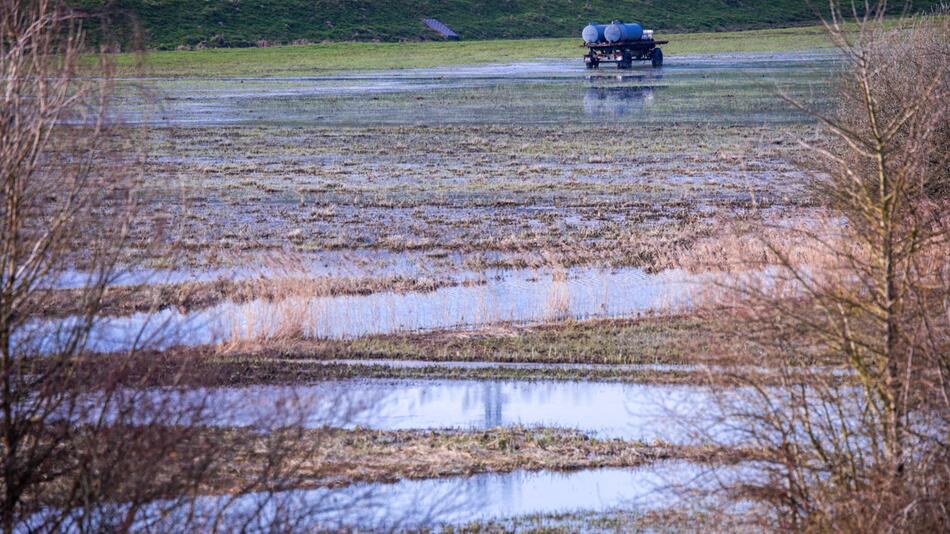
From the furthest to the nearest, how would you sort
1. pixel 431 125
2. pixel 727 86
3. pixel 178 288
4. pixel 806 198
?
pixel 727 86
pixel 431 125
pixel 806 198
pixel 178 288

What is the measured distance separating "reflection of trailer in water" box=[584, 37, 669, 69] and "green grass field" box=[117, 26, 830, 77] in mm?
11153

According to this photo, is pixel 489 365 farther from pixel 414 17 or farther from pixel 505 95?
pixel 414 17

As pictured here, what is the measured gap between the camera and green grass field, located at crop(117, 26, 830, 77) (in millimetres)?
99750

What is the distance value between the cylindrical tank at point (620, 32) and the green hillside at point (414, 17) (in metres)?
32.0

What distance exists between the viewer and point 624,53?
328 feet

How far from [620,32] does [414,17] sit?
41.9m

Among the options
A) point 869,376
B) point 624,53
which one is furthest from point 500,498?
point 624,53

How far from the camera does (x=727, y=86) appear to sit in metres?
77.9

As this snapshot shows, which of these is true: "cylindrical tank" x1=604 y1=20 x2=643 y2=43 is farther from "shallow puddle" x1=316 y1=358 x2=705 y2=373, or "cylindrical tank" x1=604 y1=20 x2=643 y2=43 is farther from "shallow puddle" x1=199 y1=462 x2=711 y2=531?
"shallow puddle" x1=199 y1=462 x2=711 y2=531

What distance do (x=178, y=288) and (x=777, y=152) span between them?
1170 inches

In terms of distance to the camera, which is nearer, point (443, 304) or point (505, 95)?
point (443, 304)

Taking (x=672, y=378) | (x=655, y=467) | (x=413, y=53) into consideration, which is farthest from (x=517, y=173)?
(x=413, y=53)

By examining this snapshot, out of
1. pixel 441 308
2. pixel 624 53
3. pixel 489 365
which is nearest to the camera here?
pixel 489 365

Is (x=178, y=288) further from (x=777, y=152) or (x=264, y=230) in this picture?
(x=777, y=152)
